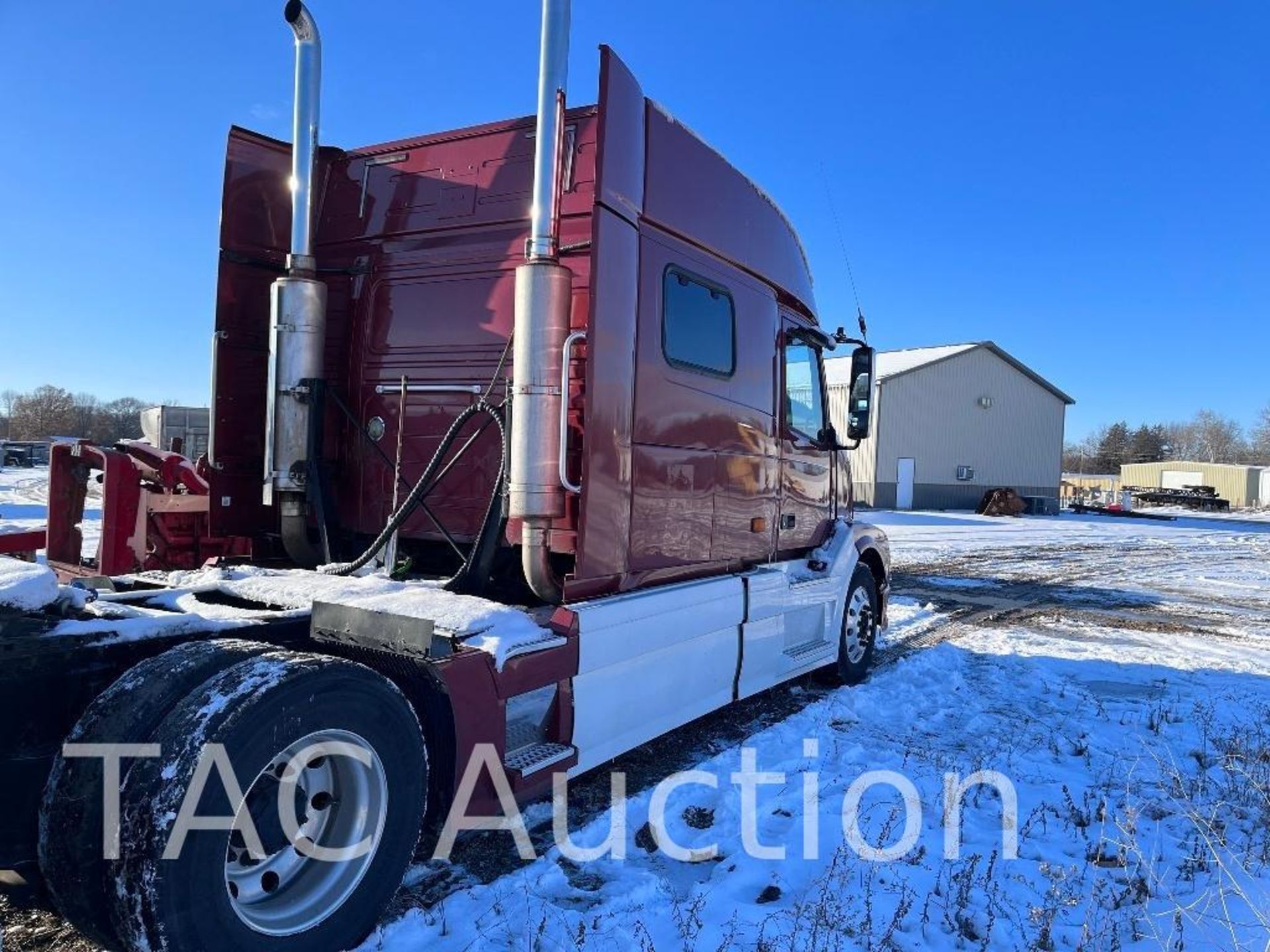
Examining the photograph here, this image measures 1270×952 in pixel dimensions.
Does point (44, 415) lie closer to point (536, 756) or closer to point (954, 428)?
point (954, 428)

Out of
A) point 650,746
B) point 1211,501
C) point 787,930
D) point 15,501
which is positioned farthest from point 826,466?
point 1211,501

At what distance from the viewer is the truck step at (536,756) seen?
3.31 meters

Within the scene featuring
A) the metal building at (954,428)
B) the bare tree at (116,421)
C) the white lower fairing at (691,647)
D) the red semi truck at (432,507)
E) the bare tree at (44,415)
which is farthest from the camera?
the bare tree at (44,415)

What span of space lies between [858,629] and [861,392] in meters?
Answer: 1.94

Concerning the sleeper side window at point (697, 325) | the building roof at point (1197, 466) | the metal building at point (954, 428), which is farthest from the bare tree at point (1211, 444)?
the sleeper side window at point (697, 325)

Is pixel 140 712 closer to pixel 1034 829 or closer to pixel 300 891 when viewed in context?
pixel 300 891

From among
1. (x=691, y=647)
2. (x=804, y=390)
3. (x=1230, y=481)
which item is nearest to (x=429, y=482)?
(x=691, y=647)

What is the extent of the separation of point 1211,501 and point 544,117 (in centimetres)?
5985

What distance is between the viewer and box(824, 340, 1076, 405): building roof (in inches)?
1300

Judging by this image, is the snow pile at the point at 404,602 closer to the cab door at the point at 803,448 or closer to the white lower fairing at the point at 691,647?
the white lower fairing at the point at 691,647

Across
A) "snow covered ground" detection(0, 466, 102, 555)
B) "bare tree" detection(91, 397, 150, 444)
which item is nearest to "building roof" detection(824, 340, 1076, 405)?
"snow covered ground" detection(0, 466, 102, 555)

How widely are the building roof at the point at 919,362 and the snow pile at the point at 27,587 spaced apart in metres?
30.4

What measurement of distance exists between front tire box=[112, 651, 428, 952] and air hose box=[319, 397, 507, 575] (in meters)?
1.44

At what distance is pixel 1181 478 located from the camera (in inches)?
2837
